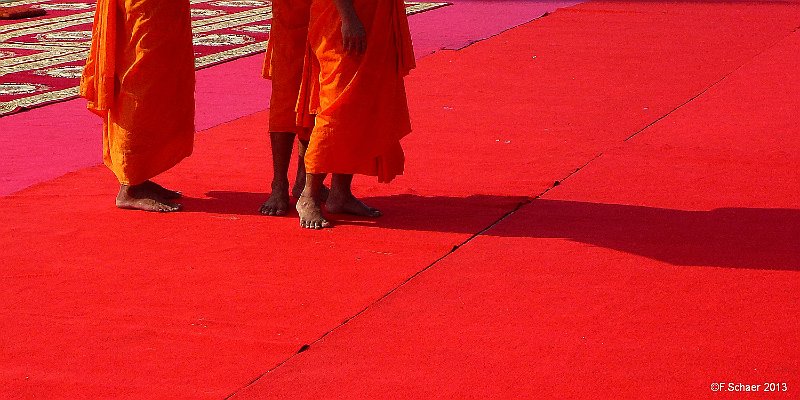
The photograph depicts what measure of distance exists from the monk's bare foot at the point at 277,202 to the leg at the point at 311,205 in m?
0.13

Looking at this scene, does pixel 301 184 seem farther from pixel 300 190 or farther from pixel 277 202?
pixel 277 202

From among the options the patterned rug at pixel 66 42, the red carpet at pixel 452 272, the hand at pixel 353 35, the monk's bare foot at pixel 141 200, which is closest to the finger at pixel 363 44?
the hand at pixel 353 35

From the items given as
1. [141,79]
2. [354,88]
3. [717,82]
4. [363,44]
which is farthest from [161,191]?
[717,82]

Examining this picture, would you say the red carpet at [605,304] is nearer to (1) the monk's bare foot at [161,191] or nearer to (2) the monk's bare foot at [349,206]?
(2) the monk's bare foot at [349,206]

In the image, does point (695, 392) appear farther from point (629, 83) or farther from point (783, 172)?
point (629, 83)

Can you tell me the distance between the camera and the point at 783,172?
5.54 meters

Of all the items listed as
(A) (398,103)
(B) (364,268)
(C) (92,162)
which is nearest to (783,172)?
(A) (398,103)

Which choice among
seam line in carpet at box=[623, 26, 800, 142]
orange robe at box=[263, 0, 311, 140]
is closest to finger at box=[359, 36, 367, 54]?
orange robe at box=[263, 0, 311, 140]

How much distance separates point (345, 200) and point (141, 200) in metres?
0.78

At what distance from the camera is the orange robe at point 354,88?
181 inches

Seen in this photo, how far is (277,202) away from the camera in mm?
4926

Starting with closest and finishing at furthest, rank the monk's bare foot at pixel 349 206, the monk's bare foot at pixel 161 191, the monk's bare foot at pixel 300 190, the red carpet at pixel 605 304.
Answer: the red carpet at pixel 605 304, the monk's bare foot at pixel 349 206, the monk's bare foot at pixel 161 191, the monk's bare foot at pixel 300 190

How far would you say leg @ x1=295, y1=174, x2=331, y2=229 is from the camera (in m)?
4.71

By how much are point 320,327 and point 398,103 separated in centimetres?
138
